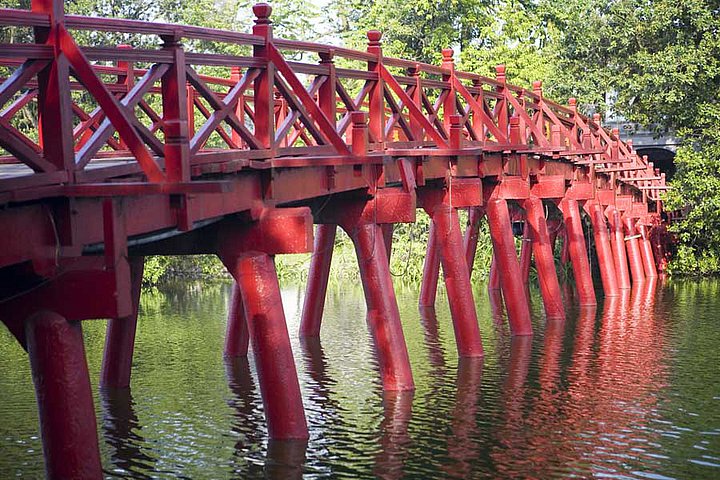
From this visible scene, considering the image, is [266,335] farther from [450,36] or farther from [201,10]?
[201,10]

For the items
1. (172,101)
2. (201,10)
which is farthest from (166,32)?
(201,10)

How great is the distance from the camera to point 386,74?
48.6 feet

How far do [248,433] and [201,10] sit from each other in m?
33.4

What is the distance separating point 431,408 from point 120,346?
4.04m

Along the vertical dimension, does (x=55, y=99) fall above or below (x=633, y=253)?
above

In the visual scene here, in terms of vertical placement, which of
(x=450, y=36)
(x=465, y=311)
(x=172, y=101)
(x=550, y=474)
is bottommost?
(x=550, y=474)

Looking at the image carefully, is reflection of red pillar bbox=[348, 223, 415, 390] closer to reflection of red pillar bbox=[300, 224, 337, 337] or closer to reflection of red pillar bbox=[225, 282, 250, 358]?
reflection of red pillar bbox=[225, 282, 250, 358]

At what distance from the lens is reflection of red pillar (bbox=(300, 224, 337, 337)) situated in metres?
20.3

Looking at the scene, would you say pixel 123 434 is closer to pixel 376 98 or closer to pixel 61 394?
pixel 376 98

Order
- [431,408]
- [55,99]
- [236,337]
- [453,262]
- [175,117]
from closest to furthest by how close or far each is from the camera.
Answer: [55,99]
[175,117]
[431,408]
[453,262]
[236,337]

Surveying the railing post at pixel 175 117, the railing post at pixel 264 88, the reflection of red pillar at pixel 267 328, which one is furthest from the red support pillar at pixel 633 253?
the railing post at pixel 175 117

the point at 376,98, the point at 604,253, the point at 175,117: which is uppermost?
the point at 376,98

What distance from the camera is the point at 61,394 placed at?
799 centimetres

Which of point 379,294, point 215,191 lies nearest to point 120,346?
point 379,294
